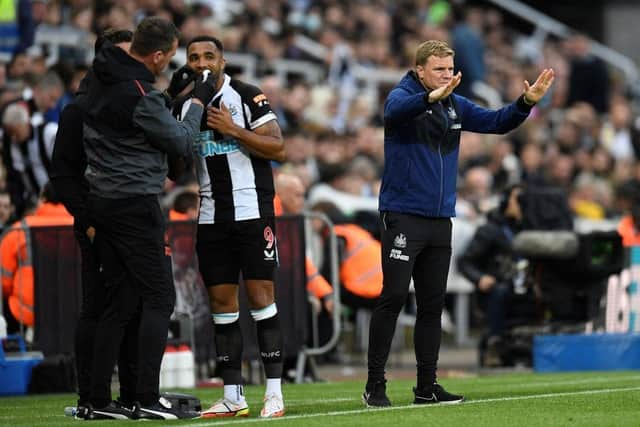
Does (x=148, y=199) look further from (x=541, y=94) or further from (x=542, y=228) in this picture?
(x=542, y=228)

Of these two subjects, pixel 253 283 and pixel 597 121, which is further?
pixel 597 121

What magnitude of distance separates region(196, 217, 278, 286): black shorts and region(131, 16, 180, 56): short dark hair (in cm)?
109

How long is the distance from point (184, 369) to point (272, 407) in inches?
147

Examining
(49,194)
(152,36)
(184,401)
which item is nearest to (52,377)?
(49,194)

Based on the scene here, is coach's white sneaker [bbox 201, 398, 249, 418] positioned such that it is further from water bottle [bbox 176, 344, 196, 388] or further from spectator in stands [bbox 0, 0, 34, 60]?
spectator in stands [bbox 0, 0, 34, 60]

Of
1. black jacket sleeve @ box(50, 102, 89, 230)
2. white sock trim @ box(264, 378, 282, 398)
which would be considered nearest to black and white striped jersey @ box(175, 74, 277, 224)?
black jacket sleeve @ box(50, 102, 89, 230)

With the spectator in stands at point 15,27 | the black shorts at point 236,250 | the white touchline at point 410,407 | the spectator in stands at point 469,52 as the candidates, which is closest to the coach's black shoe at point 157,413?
the white touchline at point 410,407

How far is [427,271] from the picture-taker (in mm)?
9469

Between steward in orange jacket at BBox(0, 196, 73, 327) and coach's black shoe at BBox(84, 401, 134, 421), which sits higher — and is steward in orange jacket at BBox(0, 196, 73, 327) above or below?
above

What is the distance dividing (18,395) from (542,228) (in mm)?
5872

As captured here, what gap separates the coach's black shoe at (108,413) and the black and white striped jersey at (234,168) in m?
1.16

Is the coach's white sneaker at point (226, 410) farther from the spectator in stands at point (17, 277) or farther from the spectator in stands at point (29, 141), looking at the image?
the spectator in stands at point (29, 141)

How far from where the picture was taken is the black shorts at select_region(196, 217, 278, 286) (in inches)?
359

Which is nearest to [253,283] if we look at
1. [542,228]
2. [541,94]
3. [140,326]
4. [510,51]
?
[140,326]
